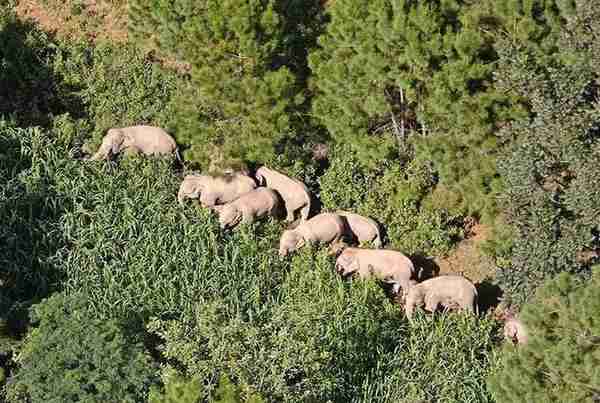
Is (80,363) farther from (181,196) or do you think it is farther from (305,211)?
(305,211)

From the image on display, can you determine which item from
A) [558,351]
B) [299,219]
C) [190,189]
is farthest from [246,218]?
[558,351]

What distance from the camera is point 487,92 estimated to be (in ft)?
42.2

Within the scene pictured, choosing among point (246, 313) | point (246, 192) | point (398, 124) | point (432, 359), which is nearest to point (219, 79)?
point (246, 192)

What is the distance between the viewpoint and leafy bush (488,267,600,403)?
375 inches

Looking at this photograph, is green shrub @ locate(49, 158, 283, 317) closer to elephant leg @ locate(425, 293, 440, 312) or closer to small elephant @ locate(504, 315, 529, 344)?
elephant leg @ locate(425, 293, 440, 312)

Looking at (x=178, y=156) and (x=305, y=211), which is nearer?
(x=305, y=211)

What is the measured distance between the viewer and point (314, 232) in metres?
13.8

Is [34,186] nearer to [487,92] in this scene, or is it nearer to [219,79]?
[219,79]

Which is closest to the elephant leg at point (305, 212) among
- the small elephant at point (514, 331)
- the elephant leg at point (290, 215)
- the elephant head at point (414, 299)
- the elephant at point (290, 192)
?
the elephant at point (290, 192)

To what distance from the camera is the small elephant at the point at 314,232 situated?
13688mm

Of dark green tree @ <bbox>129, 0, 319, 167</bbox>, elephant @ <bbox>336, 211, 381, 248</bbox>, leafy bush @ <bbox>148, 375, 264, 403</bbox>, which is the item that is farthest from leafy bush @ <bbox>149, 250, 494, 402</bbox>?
dark green tree @ <bbox>129, 0, 319, 167</bbox>

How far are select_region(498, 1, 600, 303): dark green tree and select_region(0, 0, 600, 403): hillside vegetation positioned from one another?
27 mm

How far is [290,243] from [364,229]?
1.19m

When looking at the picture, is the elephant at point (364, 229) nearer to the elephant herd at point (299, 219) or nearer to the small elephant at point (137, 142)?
the elephant herd at point (299, 219)
